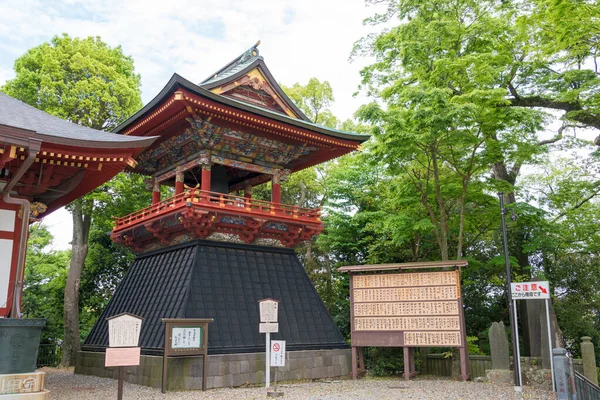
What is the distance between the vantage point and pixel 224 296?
14.9m

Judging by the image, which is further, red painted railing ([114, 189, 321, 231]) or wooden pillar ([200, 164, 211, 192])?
wooden pillar ([200, 164, 211, 192])

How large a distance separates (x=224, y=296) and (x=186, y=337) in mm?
2775

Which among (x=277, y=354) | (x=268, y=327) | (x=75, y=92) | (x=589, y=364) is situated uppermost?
(x=75, y=92)

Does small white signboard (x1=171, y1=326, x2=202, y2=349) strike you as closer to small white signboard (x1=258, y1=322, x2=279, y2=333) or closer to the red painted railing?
small white signboard (x1=258, y1=322, x2=279, y2=333)

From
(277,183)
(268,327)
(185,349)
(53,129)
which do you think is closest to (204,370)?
(185,349)

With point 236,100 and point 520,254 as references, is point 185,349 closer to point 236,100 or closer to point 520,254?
point 236,100

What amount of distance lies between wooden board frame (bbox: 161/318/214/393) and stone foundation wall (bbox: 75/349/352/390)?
30 cm

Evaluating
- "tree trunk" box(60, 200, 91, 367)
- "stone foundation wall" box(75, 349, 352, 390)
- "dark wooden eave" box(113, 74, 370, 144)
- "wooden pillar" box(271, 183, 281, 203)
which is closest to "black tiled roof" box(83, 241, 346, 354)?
"stone foundation wall" box(75, 349, 352, 390)

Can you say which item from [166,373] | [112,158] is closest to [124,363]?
[166,373]

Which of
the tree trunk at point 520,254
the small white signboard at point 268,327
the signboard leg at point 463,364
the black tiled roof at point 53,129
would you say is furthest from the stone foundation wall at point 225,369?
the tree trunk at point 520,254

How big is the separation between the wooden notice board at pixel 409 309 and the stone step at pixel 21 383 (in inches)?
349

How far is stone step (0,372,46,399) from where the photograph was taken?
8.40m

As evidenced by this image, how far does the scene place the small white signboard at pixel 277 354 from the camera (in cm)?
1166

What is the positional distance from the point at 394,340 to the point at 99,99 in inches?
634
